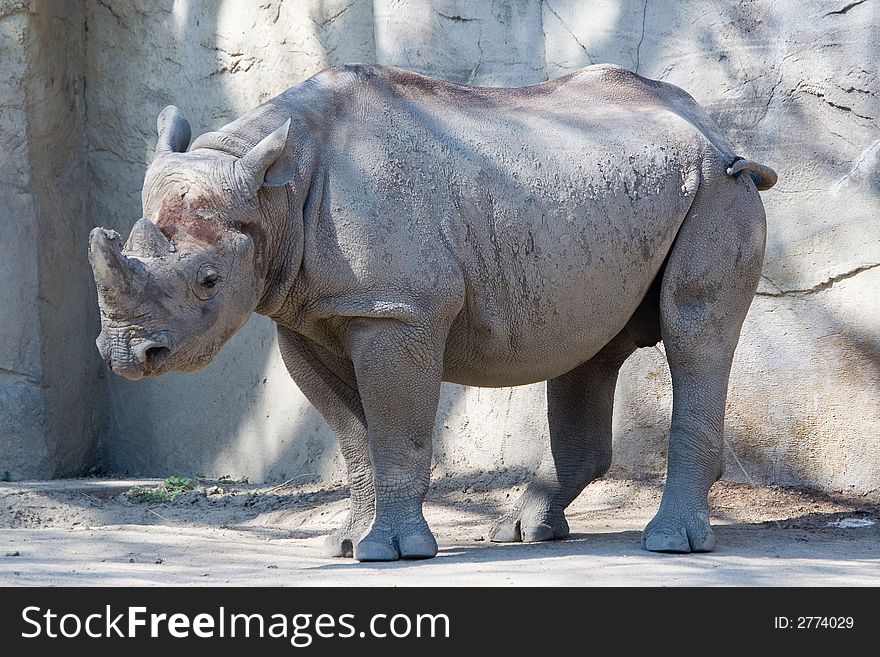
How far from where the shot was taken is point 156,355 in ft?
15.9

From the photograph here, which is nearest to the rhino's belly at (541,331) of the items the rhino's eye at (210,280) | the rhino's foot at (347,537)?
the rhino's foot at (347,537)

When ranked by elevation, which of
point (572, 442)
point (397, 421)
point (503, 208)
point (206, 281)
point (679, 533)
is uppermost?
point (503, 208)

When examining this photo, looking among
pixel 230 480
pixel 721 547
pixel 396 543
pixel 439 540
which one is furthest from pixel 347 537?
pixel 230 480

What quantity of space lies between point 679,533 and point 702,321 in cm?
91

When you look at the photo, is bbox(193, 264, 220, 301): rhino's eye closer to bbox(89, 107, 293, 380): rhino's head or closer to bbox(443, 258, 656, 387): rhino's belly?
bbox(89, 107, 293, 380): rhino's head

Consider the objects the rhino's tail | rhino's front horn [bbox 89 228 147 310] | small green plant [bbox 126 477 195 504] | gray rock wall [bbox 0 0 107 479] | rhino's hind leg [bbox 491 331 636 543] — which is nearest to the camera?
rhino's front horn [bbox 89 228 147 310]

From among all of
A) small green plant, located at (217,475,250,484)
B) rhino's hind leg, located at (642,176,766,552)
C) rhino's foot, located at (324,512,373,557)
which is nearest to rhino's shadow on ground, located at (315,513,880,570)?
rhino's foot, located at (324,512,373,557)

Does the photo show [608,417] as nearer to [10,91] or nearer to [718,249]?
[718,249]

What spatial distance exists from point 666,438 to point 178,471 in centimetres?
350

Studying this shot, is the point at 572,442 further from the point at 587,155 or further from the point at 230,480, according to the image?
the point at 230,480

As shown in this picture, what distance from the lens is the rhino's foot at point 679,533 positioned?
550cm

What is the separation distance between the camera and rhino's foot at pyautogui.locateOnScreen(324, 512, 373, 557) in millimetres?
5699

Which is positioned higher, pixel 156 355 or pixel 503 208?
pixel 503 208

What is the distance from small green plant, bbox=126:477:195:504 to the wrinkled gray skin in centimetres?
236
